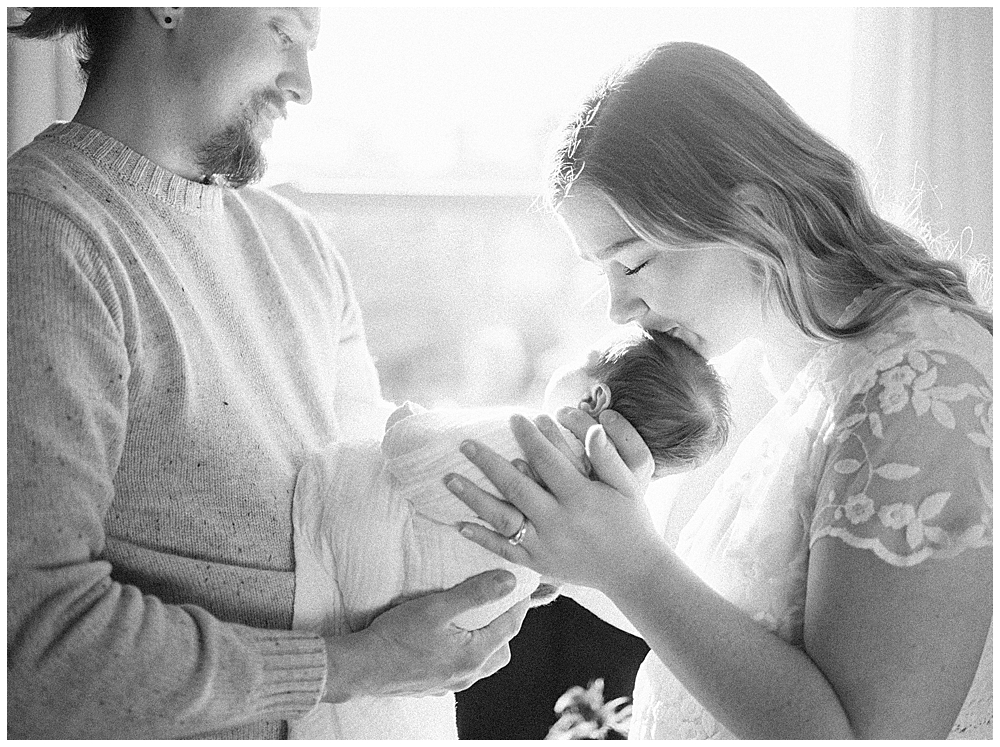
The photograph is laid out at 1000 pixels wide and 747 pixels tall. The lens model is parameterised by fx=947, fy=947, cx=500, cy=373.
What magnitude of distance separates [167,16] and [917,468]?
1011 millimetres

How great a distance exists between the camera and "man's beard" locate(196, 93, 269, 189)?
1.21 metres

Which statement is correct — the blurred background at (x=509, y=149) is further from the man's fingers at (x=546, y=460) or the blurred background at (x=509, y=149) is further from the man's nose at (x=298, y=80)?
the man's fingers at (x=546, y=460)

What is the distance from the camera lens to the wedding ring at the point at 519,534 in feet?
3.81

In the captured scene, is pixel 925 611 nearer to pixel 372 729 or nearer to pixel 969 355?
pixel 969 355

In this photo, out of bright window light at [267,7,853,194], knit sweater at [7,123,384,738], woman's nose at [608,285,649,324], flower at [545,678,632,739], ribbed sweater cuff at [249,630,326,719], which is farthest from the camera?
bright window light at [267,7,853,194]

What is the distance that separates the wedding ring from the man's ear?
2.44ft

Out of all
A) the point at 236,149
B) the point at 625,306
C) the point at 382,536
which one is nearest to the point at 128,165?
the point at 236,149

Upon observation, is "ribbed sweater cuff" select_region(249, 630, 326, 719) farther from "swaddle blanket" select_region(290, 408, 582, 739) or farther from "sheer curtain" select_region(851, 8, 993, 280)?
"sheer curtain" select_region(851, 8, 993, 280)

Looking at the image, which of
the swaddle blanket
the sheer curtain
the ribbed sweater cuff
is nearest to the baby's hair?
the swaddle blanket

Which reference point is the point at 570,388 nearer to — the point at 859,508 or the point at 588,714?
the point at 859,508

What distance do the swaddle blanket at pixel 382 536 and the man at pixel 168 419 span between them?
3cm

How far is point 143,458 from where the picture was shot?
1.06 meters

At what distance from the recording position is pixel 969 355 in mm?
1036

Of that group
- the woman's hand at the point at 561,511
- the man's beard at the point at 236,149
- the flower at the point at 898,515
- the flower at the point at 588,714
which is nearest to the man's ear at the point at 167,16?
the man's beard at the point at 236,149
